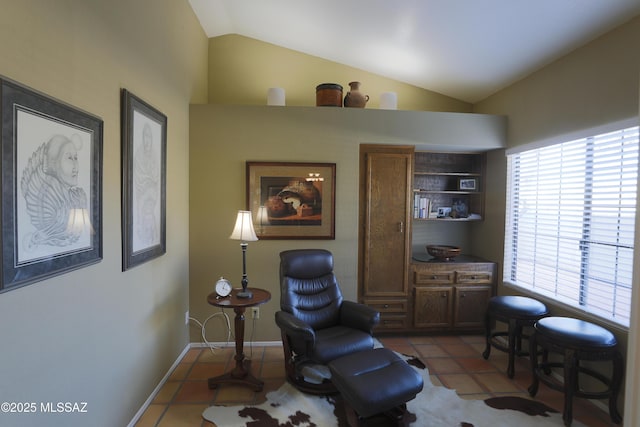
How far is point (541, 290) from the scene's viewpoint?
2.98m

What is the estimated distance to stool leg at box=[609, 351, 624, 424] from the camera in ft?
6.88

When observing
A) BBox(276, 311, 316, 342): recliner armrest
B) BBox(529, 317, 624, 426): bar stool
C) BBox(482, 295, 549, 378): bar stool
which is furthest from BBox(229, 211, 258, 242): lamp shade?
BBox(529, 317, 624, 426): bar stool

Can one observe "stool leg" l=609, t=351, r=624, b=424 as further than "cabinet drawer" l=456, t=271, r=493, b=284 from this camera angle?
No

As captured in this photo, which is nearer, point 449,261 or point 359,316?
point 359,316

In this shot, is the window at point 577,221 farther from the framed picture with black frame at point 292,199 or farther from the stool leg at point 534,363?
the framed picture with black frame at point 292,199

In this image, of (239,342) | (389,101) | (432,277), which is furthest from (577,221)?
(239,342)

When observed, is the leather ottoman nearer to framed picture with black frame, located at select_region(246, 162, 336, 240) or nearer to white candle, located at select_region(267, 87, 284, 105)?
framed picture with black frame, located at select_region(246, 162, 336, 240)

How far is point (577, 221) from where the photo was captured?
2.60 metres

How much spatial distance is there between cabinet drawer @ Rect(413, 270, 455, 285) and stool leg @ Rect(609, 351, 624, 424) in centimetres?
151

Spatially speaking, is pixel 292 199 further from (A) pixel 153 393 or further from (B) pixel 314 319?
(A) pixel 153 393

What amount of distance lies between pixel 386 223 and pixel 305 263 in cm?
110

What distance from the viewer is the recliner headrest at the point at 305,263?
9.18ft

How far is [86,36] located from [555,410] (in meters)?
3.81

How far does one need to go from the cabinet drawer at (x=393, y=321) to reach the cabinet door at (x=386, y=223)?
0.25 m
